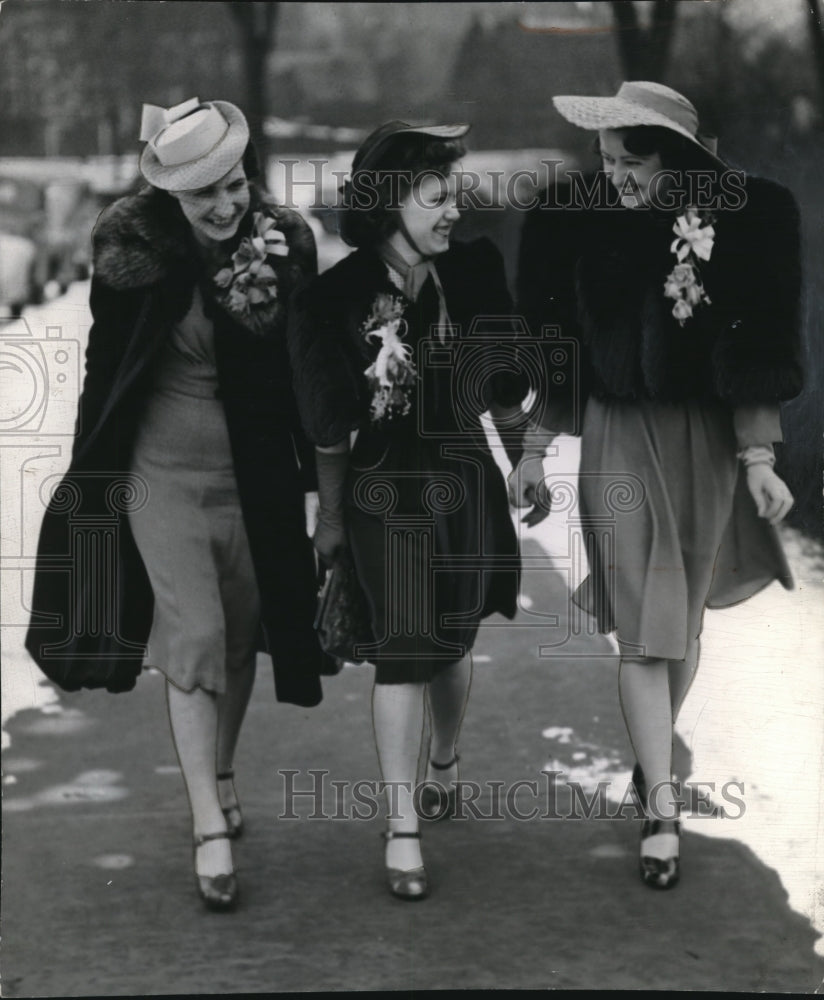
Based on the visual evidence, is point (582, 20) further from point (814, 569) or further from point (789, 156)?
point (814, 569)

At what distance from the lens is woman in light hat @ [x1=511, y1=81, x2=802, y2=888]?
5590 mm

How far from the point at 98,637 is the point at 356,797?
3.17 feet

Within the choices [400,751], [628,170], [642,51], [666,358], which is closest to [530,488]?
[666,358]

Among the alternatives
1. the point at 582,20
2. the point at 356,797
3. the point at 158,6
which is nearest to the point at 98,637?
the point at 356,797

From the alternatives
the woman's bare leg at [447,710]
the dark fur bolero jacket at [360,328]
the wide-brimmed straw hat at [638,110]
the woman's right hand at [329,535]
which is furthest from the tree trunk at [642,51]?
the woman's bare leg at [447,710]

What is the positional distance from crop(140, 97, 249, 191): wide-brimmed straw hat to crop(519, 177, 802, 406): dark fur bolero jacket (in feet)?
3.11

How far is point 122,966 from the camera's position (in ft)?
18.7

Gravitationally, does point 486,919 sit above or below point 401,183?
below

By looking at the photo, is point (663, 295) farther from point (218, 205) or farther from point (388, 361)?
point (218, 205)

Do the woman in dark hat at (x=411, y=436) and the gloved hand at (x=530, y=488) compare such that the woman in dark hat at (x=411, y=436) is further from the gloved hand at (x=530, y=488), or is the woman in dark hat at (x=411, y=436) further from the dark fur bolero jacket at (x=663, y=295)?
the dark fur bolero jacket at (x=663, y=295)

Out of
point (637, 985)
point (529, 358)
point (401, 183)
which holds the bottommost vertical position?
point (637, 985)

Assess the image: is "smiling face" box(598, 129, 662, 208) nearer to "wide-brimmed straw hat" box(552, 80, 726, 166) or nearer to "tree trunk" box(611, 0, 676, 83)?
"wide-brimmed straw hat" box(552, 80, 726, 166)

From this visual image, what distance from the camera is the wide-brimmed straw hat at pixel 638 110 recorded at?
18.3ft

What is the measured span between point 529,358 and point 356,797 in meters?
1.50
